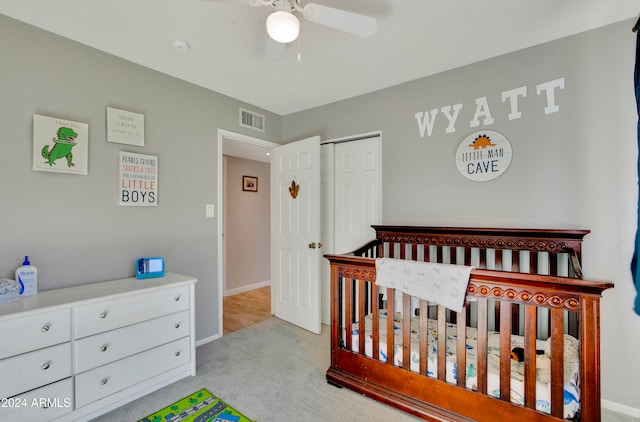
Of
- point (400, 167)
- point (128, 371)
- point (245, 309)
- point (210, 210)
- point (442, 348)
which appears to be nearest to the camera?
point (442, 348)

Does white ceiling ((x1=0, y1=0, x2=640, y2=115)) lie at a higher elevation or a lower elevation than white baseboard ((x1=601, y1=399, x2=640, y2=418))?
higher

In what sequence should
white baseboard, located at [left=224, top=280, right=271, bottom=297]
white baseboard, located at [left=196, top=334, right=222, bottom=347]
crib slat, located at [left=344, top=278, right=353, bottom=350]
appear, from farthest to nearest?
white baseboard, located at [left=224, top=280, right=271, bottom=297] → white baseboard, located at [left=196, top=334, right=222, bottom=347] → crib slat, located at [left=344, top=278, right=353, bottom=350]

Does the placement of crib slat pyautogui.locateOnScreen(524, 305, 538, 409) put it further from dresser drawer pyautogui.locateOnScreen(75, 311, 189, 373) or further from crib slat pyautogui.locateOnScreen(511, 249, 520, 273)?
dresser drawer pyautogui.locateOnScreen(75, 311, 189, 373)

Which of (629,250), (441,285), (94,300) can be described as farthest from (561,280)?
(94,300)

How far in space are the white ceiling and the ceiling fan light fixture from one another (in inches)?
6.3

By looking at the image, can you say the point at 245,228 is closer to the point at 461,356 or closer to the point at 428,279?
the point at 428,279

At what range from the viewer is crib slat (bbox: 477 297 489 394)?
5.04 ft

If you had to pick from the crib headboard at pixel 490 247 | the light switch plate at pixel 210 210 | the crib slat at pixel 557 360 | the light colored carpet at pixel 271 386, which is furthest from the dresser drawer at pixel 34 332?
the crib slat at pixel 557 360

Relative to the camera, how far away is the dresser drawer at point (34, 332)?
1.48 metres

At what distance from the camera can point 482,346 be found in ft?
5.07

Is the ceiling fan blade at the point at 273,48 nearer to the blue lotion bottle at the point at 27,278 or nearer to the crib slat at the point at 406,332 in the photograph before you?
the crib slat at the point at 406,332

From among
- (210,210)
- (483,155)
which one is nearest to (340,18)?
(483,155)

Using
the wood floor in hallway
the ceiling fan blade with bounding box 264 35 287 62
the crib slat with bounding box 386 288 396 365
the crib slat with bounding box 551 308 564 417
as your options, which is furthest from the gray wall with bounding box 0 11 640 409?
the ceiling fan blade with bounding box 264 35 287 62

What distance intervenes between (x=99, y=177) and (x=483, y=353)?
2.69 metres
